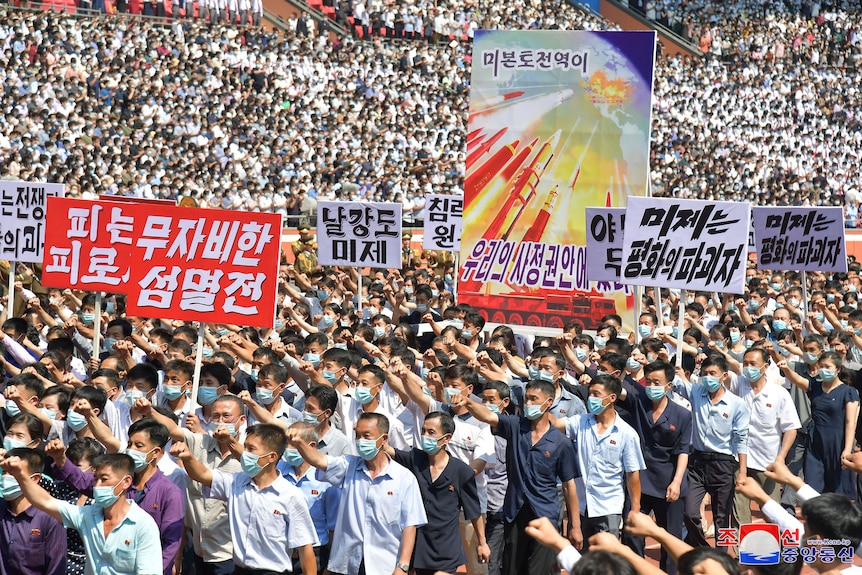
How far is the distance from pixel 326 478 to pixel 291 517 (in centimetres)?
57

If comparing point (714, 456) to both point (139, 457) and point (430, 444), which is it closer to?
point (430, 444)

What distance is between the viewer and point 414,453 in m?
6.69

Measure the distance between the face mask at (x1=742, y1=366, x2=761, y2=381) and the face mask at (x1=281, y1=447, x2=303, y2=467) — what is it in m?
3.72

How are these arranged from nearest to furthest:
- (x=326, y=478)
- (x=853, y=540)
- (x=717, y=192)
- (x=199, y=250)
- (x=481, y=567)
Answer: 1. (x=853, y=540)
2. (x=326, y=478)
3. (x=481, y=567)
4. (x=199, y=250)
5. (x=717, y=192)

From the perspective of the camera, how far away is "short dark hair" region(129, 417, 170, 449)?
6090mm

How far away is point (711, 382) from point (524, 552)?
204cm

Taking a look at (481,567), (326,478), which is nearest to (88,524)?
(326,478)

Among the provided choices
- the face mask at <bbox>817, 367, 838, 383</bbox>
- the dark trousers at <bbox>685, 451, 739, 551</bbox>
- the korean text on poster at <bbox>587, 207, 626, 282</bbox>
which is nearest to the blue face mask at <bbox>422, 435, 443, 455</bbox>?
the dark trousers at <bbox>685, 451, 739, 551</bbox>

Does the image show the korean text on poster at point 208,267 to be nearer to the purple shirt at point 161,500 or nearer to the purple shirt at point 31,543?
the purple shirt at point 161,500

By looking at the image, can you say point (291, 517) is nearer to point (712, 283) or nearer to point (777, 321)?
point (712, 283)

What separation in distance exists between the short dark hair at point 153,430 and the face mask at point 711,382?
381 centimetres

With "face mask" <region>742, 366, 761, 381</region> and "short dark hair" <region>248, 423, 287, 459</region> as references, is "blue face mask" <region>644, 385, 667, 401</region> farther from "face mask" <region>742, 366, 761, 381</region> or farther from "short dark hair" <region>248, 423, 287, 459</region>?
"short dark hair" <region>248, 423, 287, 459</region>

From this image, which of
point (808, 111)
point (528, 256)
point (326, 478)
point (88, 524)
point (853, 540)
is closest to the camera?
point (853, 540)

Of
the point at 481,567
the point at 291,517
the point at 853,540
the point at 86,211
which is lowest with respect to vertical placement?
the point at 481,567
